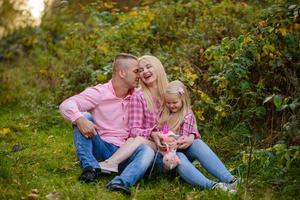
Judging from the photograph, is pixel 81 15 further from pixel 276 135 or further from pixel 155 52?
pixel 276 135

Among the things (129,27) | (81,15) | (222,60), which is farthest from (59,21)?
(222,60)

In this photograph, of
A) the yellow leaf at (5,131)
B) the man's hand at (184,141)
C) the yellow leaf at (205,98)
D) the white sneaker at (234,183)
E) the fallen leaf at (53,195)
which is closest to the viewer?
the fallen leaf at (53,195)

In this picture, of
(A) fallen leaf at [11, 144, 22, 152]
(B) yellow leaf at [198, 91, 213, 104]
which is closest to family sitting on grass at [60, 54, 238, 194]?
(B) yellow leaf at [198, 91, 213, 104]

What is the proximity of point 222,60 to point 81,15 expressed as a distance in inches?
216

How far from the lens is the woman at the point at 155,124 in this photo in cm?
472

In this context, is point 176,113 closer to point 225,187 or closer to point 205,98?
point 225,187

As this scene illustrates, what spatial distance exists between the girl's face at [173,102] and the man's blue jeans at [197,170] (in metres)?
0.33

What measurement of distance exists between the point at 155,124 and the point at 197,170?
604mm

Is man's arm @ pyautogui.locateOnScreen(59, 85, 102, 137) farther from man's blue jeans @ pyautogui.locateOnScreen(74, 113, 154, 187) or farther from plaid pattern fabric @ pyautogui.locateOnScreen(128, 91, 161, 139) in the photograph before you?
plaid pattern fabric @ pyautogui.locateOnScreen(128, 91, 161, 139)

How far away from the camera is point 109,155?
16.7 ft

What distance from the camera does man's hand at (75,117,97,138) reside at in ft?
16.0

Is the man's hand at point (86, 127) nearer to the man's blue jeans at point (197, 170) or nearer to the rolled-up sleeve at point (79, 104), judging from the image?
the rolled-up sleeve at point (79, 104)

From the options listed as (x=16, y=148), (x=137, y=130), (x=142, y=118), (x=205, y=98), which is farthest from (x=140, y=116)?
(x=16, y=148)

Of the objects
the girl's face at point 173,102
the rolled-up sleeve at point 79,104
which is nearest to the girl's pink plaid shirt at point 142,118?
the girl's face at point 173,102
